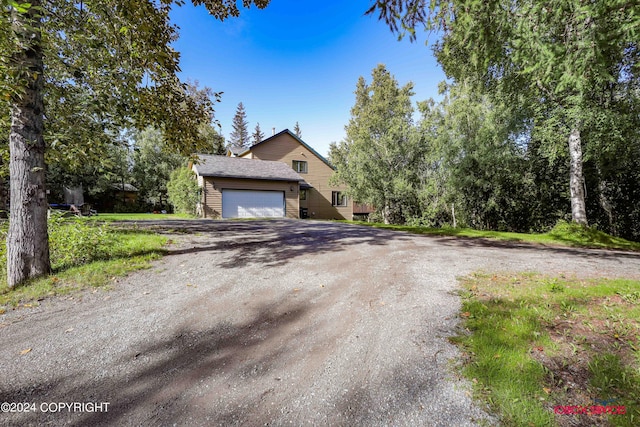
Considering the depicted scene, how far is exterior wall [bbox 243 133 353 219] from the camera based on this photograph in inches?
872

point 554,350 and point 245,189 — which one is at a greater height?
point 245,189

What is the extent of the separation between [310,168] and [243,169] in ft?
22.7

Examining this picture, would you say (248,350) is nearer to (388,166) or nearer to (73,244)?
(73,244)

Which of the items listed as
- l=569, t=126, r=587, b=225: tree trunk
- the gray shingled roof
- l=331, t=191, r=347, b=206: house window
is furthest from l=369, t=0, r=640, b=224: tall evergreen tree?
l=331, t=191, r=347, b=206: house window

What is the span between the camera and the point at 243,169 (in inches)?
722

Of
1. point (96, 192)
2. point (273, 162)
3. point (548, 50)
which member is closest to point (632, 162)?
point (548, 50)

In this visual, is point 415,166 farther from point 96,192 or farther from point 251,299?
point 96,192

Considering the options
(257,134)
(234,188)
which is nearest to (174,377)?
(234,188)

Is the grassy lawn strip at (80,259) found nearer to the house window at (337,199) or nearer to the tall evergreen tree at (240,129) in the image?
the house window at (337,199)

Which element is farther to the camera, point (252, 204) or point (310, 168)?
point (310, 168)

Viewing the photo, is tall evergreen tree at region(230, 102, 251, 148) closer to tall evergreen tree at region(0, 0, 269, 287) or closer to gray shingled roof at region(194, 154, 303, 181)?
gray shingled roof at region(194, 154, 303, 181)

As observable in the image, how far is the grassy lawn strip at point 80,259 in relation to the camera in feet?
12.7

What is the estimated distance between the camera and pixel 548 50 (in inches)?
160

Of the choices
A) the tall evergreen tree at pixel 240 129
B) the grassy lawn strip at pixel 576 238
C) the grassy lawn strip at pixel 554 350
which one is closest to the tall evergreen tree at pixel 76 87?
the grassy lawn strip at pixel 554 350
